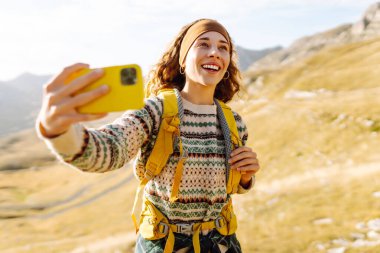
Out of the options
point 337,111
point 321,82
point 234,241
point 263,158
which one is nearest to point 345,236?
point 234,241

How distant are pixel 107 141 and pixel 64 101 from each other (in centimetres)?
74

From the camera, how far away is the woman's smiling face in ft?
14.1

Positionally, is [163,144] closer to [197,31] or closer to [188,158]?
[188,158]

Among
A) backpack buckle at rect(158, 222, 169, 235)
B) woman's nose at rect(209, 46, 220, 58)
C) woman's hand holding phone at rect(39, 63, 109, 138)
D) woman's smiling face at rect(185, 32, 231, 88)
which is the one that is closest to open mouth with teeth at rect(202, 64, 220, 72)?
woman's smiling face at rect(185, 32, 231, 88)

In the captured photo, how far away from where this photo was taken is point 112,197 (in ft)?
229

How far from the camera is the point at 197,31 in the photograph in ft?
14.7

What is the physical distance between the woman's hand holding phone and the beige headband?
7.31 feet

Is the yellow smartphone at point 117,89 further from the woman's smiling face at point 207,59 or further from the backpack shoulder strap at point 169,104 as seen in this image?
the woman's smiling face at point 207,59

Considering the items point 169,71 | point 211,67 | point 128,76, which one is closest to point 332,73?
point 169,71

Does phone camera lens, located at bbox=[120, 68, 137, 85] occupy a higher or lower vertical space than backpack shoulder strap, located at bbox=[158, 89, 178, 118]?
higher

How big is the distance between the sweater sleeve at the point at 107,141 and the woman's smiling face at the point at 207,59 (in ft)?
2.20

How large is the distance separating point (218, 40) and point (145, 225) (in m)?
2.14

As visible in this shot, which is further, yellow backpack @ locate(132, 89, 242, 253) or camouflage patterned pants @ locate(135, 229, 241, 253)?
camouflage patterned pants @ locate(135, 229, 241, 253)

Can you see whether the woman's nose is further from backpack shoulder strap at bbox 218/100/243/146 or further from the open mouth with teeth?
backpack shoulder strap at bbox 218/100/243/146
